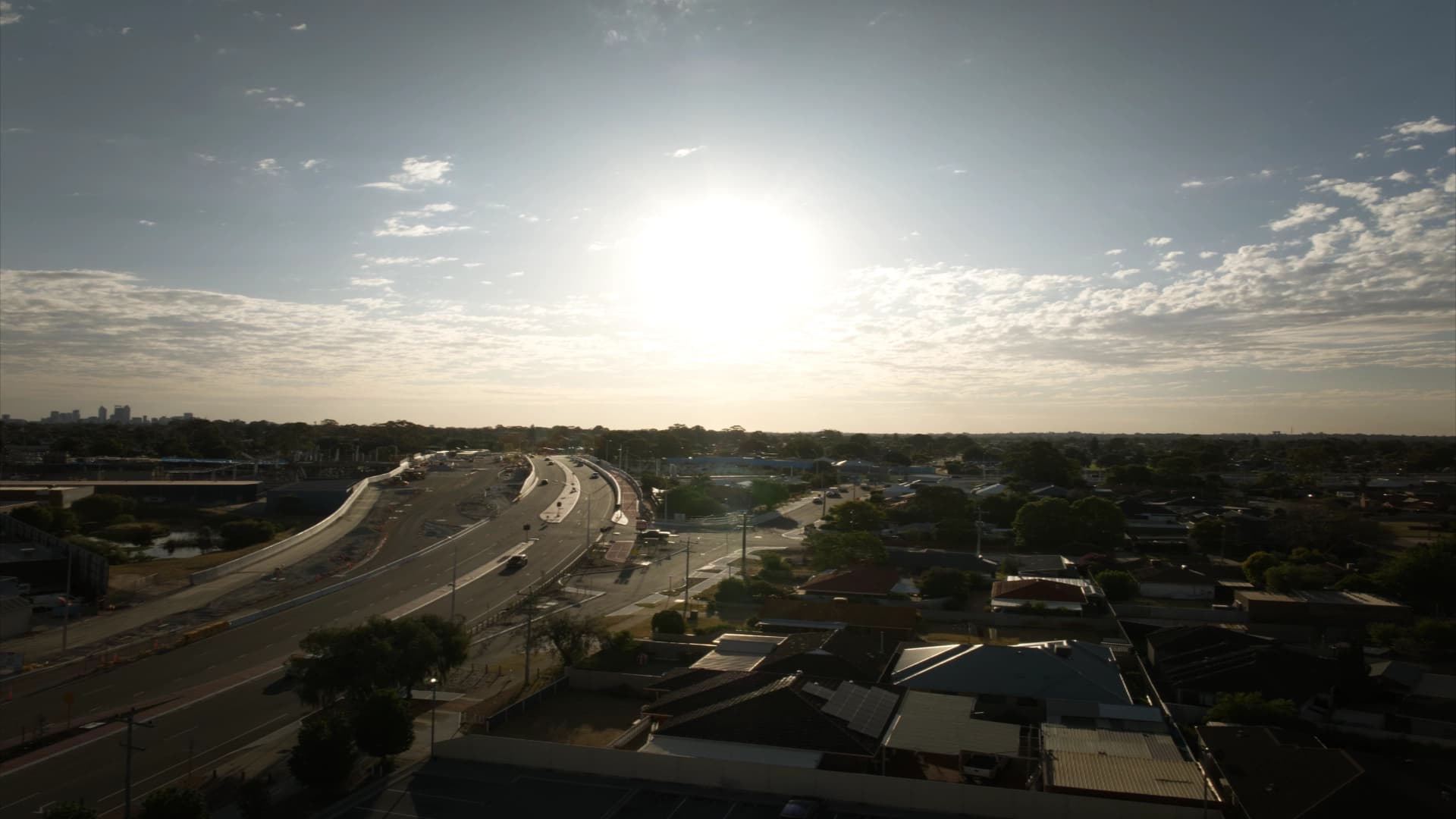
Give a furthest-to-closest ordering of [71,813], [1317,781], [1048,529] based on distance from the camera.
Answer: [1048,529] < [1317,781] < [71,813]

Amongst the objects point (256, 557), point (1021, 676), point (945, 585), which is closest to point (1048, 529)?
point (945, 585)

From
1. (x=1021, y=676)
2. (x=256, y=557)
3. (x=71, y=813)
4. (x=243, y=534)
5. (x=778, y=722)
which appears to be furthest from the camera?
(x=243, y=534)

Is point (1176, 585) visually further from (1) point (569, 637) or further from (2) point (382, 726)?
(2) point (382, 726)

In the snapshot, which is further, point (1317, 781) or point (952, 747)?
point (952, 747)

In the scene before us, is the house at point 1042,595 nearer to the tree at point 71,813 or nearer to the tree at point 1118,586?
the tree at point 1118,586

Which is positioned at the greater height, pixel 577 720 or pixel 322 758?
pixel 322 758

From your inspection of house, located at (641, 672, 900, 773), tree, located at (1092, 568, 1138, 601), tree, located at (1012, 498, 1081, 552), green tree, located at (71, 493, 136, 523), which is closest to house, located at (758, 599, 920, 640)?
house, located at (641, 672, 900, 773)

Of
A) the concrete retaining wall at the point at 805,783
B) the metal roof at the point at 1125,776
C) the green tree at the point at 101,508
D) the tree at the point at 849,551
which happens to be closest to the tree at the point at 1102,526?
the tree at the point at 849,551
